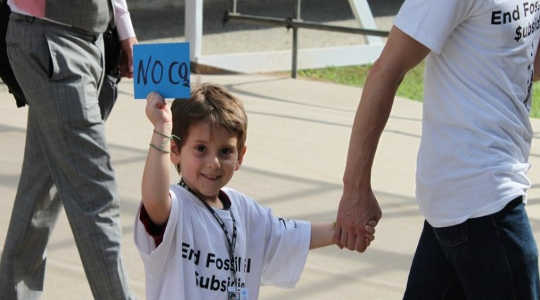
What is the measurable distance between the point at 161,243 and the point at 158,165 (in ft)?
0.64

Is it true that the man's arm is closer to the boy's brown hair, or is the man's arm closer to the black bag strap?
the boy's brown hair

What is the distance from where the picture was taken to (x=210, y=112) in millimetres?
3145

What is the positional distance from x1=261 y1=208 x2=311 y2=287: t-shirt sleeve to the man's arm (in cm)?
33

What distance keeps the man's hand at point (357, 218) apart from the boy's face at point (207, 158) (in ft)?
1.06

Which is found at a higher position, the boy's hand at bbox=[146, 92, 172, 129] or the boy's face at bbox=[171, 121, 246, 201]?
the boy's hand at bbox=[146, 92, 172, 129]

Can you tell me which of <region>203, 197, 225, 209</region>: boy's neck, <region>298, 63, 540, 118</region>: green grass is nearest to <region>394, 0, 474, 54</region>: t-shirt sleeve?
<region>203, 197, 225, 209</region>: boy's neck

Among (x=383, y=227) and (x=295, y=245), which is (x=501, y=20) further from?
(x=383, y=227)

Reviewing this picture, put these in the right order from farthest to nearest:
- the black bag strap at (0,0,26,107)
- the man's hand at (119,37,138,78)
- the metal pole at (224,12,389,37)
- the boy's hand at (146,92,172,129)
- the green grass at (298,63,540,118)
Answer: the green grass at (298,63,540,118) → the metal pole at (224,12,389,37) → the man's hand at (119,37,138,78) → the black bag strap at (0,0,26,107) → the boy's hand at (146,92,172,129)

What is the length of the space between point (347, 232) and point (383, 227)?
277 cm

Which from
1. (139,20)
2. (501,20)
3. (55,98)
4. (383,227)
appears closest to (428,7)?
(501,20)

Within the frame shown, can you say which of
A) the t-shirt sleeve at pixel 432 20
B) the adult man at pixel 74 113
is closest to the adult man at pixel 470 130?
the t-shirt sleeve at pixel 432 20

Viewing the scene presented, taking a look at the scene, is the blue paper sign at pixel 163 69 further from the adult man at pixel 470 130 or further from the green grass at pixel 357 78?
the green grass at pixel 357 78

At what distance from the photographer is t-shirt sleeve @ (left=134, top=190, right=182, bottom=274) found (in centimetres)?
304

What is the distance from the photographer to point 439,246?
10.5 feet
